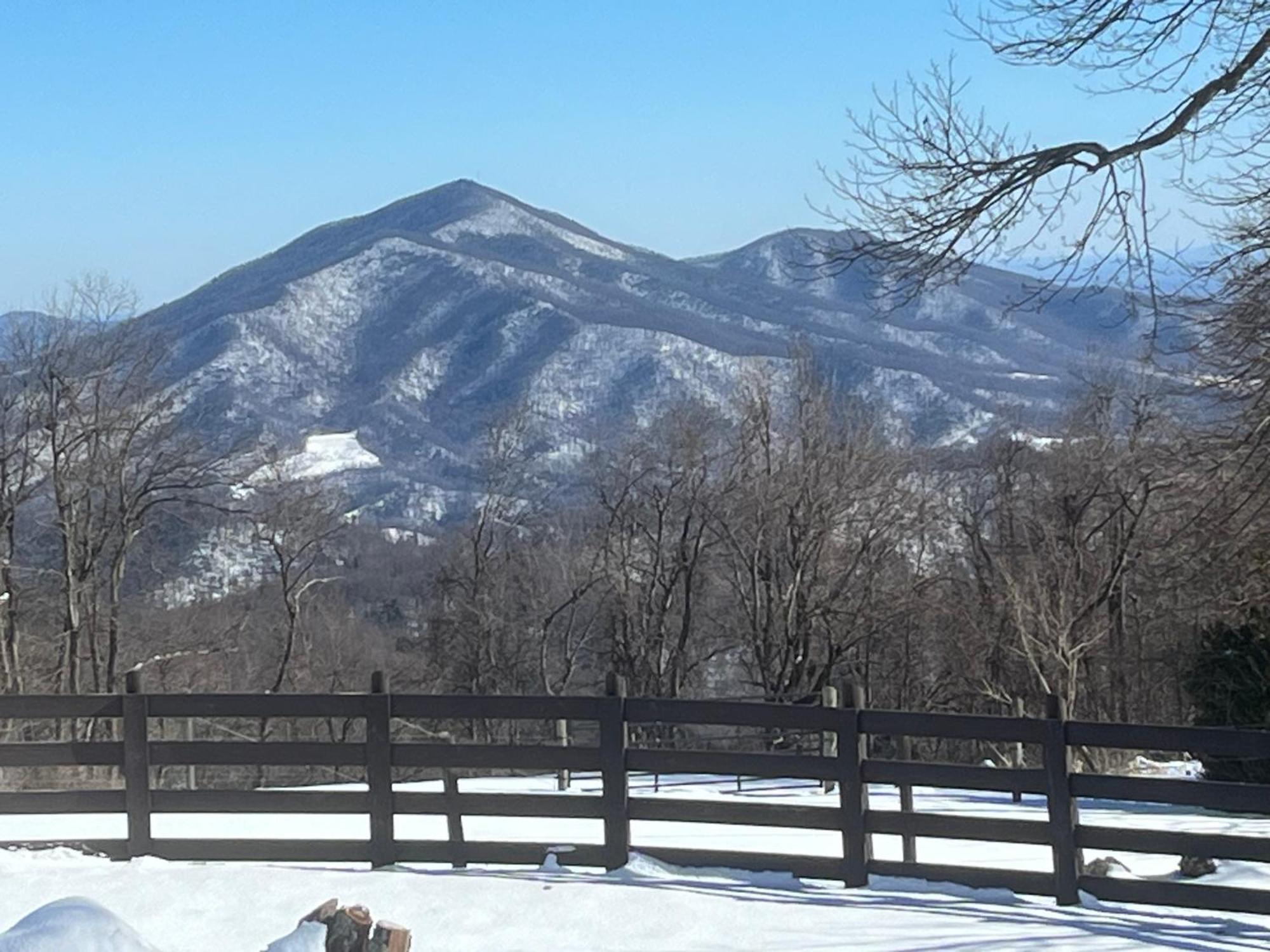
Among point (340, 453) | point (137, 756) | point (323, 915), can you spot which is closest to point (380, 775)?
point (137, 756)

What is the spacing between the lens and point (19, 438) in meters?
36.2

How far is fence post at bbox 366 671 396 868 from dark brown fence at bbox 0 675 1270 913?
12 mm

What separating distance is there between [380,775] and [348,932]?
3358 millimetres

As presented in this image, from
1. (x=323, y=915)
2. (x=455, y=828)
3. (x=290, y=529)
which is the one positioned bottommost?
(x=455, y=828)

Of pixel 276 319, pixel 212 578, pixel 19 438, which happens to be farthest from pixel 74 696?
pixel 276 319

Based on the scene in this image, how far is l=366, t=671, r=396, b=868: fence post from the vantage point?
10.1 metres

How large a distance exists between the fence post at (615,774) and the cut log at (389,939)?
123 inches

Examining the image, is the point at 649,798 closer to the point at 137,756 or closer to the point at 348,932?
the point at 348,932

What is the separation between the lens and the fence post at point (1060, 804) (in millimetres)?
9000

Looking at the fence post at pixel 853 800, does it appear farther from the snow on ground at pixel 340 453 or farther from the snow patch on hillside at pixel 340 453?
the snow patch on hillside at pixel 340 453

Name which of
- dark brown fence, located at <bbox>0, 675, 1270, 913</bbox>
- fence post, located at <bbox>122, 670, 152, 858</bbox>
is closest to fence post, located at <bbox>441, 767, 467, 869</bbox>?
dark brown fence, located at <bbox>0, 675, 1270, 913</bbox>

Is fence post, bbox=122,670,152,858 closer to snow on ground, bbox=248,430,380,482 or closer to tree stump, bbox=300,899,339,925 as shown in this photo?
tree stump, bbox=300,899,339,925

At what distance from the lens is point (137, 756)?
1032cm

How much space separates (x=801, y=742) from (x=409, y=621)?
2184 inches
